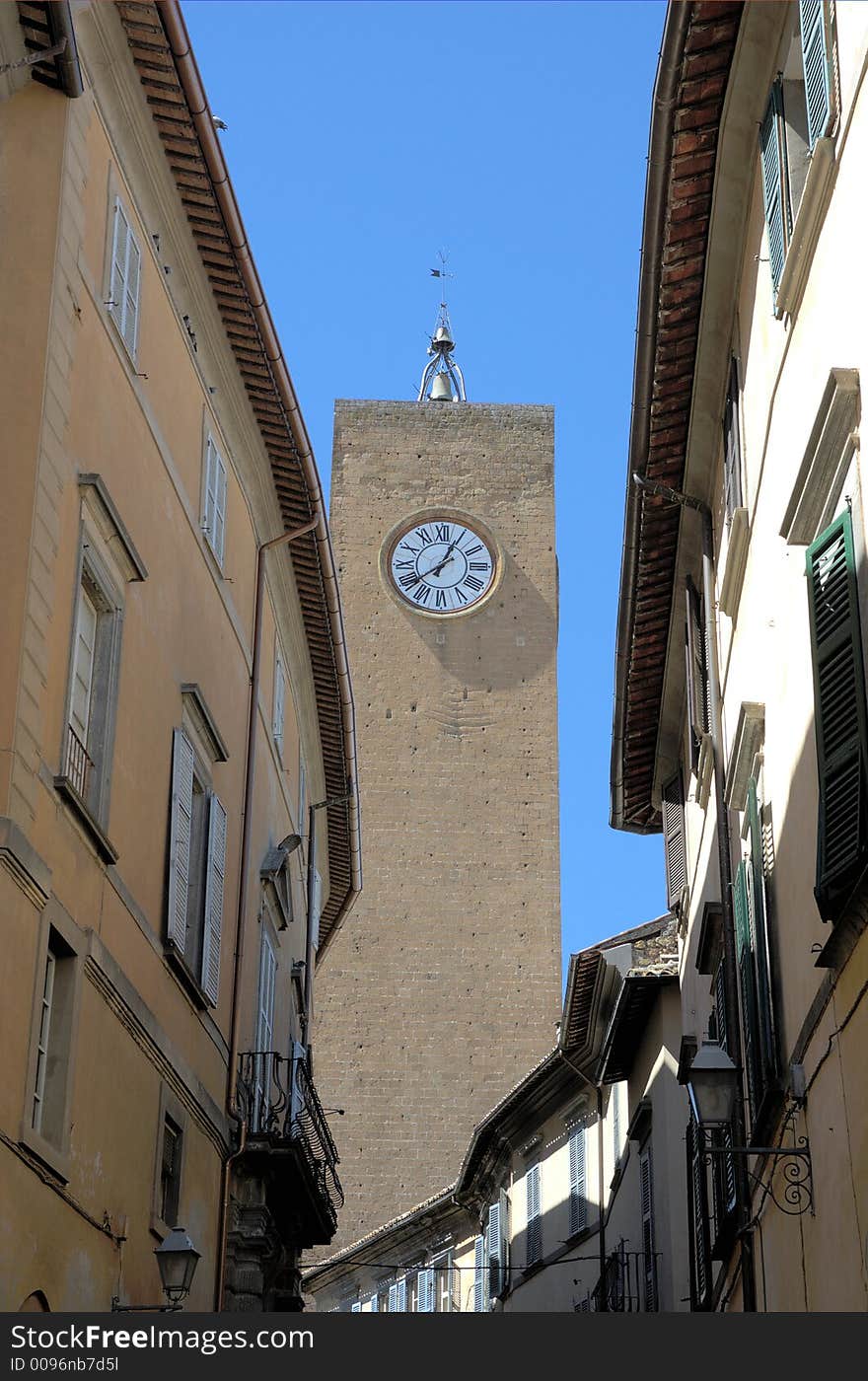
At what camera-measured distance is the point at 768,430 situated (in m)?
11.2

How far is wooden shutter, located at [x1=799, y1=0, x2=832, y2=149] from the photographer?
28.6ft

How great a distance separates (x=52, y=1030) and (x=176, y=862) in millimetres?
3402

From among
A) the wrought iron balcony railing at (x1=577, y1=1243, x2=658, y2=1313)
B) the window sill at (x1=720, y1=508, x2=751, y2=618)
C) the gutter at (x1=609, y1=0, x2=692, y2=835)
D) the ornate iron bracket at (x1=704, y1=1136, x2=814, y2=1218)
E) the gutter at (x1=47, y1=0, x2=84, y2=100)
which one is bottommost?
the ornate iron bracket at (x1=704, y1=1136, x2=814, y2=1218)

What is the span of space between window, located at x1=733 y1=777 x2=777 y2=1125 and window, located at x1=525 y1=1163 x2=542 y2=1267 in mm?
16539

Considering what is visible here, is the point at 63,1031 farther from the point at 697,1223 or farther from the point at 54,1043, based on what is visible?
the point at 697,1223

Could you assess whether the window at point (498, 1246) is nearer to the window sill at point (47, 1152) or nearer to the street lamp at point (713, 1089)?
the window sill at point (47, 1152)

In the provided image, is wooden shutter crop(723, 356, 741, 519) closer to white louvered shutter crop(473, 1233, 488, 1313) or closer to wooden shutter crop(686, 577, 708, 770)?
wooden shutter crop(686, 577, 708, 770)

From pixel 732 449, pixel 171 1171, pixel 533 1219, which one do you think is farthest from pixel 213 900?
pixel 533 1219

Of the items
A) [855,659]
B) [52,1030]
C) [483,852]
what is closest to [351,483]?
[483,852]

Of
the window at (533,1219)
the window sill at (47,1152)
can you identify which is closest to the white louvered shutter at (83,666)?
the window sill at (47,1152)

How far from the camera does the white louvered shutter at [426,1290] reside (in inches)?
1419

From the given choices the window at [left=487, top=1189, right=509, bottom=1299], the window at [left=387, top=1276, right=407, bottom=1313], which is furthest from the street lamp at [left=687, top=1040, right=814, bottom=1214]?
the window at [left=387, top=1276, right=407, bottom=1313]

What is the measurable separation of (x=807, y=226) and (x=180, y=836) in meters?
7.59

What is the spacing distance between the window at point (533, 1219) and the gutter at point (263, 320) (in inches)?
263
